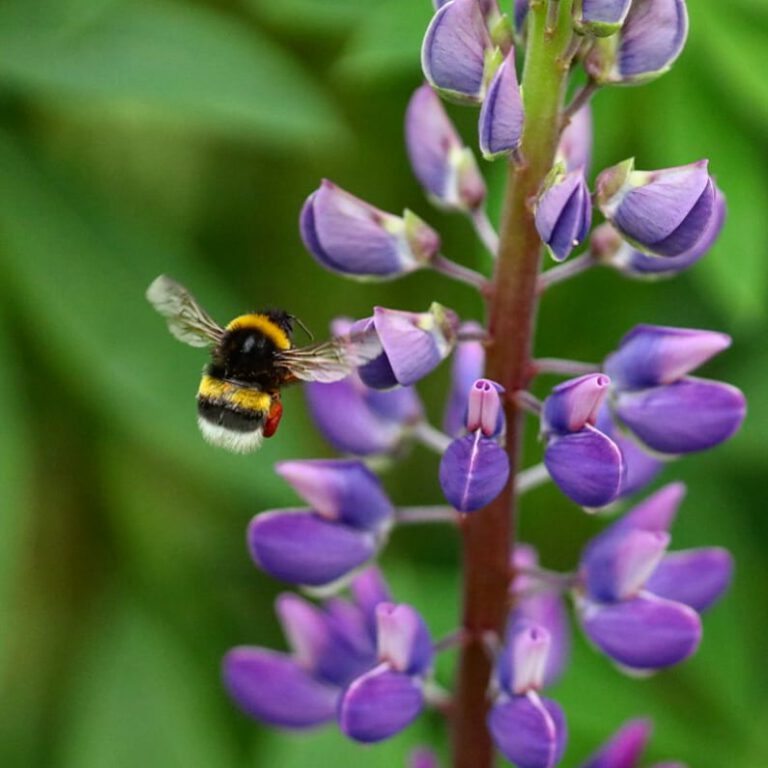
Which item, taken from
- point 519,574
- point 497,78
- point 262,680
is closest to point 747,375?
point 519,574

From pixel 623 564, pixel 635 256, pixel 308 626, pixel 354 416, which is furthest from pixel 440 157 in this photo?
pixel 308 626

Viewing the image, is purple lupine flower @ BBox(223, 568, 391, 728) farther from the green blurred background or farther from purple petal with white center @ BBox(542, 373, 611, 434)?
purple petal with white center @ BBox(542, 373, 611, 434)

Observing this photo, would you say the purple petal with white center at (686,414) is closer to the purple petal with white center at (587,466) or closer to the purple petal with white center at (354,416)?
the purple petal with white center at (587,466)

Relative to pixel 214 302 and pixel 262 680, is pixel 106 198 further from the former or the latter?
pixel 262 680

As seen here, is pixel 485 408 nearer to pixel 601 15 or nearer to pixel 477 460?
pixel 477 460

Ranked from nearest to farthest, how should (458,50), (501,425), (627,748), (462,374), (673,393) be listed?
(458,50), (501,425), (673,393), (627,748), (462,374)

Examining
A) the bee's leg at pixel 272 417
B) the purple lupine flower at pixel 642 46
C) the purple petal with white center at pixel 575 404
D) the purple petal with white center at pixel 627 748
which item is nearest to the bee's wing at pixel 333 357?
the bee's leg at pixel 272 417
